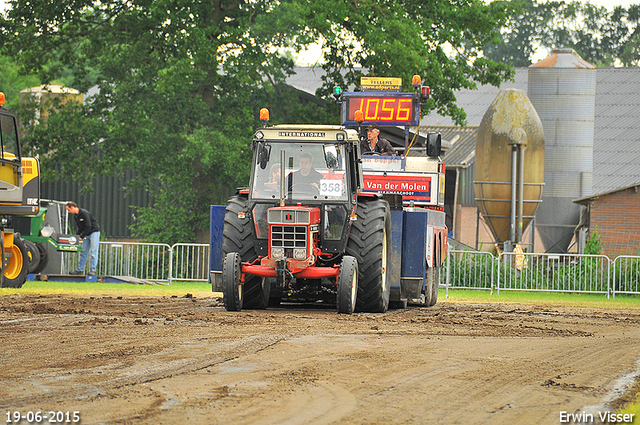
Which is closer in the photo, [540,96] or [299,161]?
[299,161]

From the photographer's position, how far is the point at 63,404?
612 centimetres

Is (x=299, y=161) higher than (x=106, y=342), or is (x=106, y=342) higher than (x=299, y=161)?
(x=299, y=161)

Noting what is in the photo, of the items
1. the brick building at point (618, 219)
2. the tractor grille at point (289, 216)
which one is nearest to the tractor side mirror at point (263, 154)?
the tractor grille at point (289, 216)

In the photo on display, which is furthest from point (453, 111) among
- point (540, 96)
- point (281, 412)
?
point (281, 412)

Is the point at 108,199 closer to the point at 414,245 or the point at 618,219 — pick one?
the point at 618,219

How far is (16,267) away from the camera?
1920 centimetres

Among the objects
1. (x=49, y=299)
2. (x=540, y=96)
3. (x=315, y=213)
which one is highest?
(x=540, y=96)

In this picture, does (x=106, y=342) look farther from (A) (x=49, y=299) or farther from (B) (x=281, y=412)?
(A) (x=49, y=299)

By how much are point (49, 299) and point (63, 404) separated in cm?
1003

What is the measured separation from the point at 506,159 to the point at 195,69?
1011 cm

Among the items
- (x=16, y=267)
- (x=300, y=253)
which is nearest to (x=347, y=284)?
(x=300, y=253)

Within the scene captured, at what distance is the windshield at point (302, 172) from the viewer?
13383mm

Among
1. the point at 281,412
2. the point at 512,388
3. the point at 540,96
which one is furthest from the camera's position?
the point at 540,96

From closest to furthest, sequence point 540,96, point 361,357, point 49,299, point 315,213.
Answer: point 361,357 < point 315,213 < point 49,299 < point 540,96
